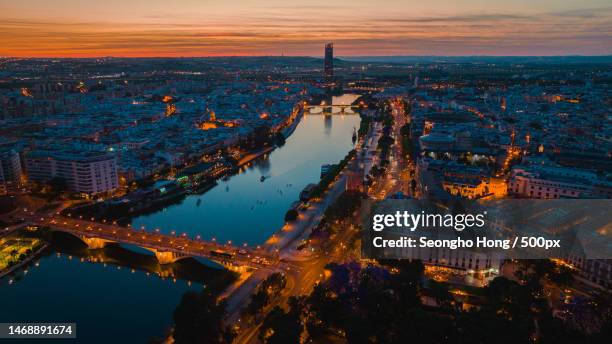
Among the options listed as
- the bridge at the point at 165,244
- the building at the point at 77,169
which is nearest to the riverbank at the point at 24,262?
the bridge at the point at 165,244

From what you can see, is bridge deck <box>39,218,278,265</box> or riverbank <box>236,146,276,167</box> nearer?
bridge deck <box>39,218,278,265</box>

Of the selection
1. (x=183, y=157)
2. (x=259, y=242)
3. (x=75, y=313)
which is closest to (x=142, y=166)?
(x=183, y=157)

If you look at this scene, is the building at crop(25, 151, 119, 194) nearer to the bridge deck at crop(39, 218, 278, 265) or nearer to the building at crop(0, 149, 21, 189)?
the building at crop(0, 149, 21, 189)

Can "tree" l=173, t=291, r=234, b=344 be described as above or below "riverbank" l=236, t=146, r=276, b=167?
above

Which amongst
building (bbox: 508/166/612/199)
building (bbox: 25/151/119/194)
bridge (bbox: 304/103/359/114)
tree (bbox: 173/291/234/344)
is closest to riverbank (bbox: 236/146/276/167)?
building (bbox: 25/151/119/194)

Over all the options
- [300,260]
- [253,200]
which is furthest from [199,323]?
[253,200]
